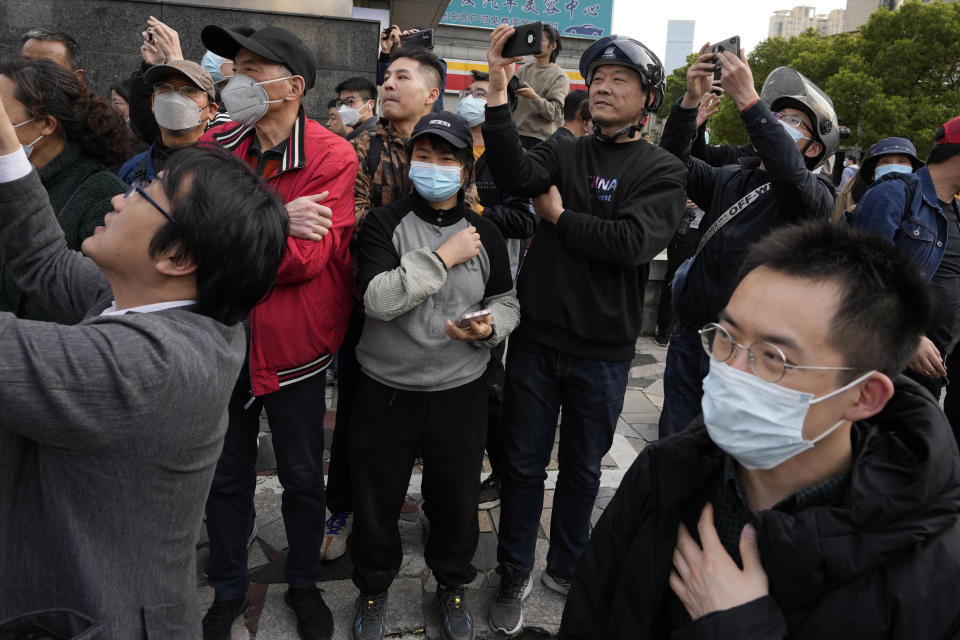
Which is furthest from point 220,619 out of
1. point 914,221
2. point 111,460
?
point 914,221

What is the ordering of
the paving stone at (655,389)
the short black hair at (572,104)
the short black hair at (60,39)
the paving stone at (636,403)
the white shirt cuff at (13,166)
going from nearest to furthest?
the white shirt cuff at (13,166) < the short black hair at (60,39) < the short black hair at (572,104) < the paving stone at (636,403) < the paving stone at (655,389)

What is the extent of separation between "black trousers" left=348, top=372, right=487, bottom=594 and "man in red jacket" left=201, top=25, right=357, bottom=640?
8.5 inches

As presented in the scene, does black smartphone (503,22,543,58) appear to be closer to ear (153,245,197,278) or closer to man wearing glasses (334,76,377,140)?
ear (153,245,197,278)

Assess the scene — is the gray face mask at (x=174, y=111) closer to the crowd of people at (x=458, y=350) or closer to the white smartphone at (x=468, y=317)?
Answer: the crowd of people at (x=458, y=350)

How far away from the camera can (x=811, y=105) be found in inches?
130

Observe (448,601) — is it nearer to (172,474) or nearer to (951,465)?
(172,474)

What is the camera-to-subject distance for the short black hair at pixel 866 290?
139 cm

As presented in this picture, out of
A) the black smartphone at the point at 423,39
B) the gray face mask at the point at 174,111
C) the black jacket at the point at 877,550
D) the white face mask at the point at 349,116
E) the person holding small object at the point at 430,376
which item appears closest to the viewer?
the black jacket at the point at 877,550

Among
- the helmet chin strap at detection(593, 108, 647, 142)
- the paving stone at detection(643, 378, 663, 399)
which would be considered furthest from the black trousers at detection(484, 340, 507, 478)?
the paving stone at detection(643, 378, 663, 399)

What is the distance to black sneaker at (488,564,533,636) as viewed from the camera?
9.75 feet

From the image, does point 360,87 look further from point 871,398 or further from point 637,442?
point 871,398

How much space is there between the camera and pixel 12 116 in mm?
2465

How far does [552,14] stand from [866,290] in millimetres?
23230

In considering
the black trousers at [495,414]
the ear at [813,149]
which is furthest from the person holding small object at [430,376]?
the ear at [813,149]
